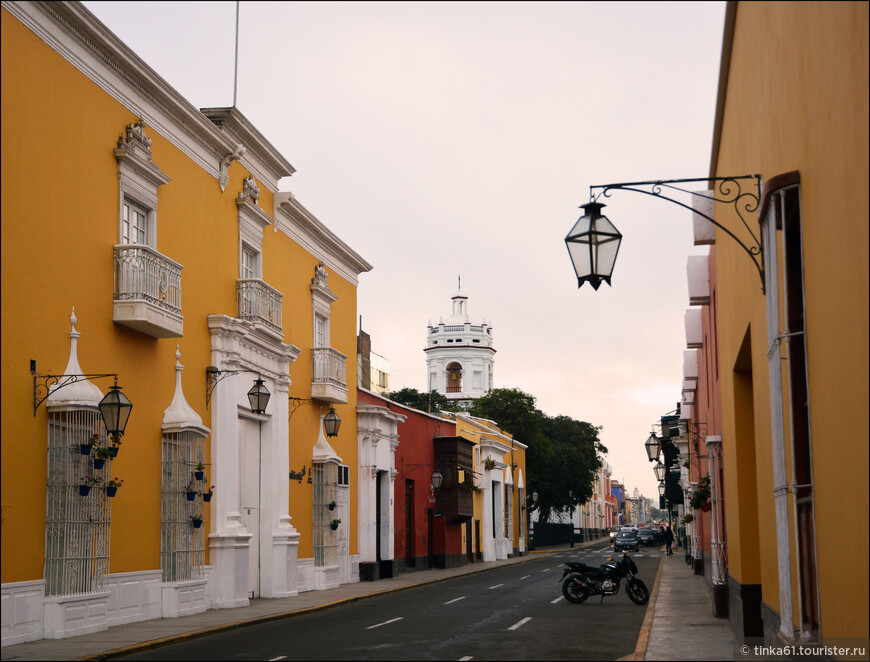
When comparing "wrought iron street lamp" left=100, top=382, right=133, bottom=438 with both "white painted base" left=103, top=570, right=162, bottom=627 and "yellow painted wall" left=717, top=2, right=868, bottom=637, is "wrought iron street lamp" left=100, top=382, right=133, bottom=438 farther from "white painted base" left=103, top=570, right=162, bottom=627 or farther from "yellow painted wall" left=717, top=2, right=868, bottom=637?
"yellow painted wall" left=717, top=2, right=868, bottom=637

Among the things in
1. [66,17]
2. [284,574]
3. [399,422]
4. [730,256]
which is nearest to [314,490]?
[284,574]

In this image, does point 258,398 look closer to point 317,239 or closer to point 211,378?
point 211,378

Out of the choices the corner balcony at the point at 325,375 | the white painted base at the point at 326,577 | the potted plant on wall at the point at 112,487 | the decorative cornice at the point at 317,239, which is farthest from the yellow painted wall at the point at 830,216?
the corner balcony at the point at 325,375

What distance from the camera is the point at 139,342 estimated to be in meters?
16.8

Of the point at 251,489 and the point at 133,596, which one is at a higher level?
the point at 251,489

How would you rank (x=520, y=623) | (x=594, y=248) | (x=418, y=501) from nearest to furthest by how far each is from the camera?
(x=594, y=248) < (x=520, y=623) < (x=418, y=501)

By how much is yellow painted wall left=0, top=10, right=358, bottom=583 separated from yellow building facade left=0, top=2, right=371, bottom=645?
0.03m

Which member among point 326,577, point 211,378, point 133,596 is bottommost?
point 326,577

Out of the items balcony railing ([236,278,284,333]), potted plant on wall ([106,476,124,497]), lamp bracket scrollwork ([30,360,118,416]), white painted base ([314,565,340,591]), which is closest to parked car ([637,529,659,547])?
white painted base ([314,565,340,591])

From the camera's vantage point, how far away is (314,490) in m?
26.2

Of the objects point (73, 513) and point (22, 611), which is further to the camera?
point (73, 513)

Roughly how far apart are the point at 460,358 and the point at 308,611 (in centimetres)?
7097

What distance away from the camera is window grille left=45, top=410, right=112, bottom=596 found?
1368cm

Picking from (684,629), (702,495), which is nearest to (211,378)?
(684,629)
